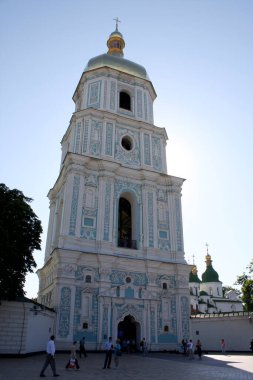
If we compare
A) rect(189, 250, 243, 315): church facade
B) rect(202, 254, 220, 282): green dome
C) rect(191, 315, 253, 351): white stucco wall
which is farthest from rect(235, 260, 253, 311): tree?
rect(202, 254, 220, 282): green dome

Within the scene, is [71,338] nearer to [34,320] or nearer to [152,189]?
[34,320]

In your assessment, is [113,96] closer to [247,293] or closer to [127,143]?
[127,143]

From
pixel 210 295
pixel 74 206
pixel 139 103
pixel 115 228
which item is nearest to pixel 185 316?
pixel 115 228

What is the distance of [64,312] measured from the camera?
1919 centimetres

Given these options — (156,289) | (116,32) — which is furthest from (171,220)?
(116,32)

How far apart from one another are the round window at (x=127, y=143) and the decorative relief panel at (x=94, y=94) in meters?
3.43

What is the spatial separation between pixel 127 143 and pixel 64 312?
45.8 feet

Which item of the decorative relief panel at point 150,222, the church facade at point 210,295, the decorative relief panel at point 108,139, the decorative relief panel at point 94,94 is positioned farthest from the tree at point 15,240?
the church facade at point 210,295

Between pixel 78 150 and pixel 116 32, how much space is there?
58.4 feet

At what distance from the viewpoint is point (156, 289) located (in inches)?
872

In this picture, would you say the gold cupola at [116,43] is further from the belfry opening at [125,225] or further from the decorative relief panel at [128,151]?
the belfry opening at [125,225]

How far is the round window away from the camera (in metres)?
27.2

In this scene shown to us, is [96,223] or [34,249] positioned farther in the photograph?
[96,223]

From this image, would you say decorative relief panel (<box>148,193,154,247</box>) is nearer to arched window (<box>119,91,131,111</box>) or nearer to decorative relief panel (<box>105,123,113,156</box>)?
decorative relief panel (<box>105,123,113,156</box>)
